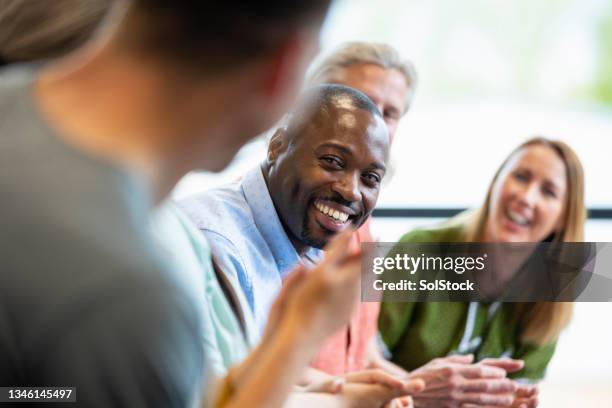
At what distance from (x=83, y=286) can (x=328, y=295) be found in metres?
0.27

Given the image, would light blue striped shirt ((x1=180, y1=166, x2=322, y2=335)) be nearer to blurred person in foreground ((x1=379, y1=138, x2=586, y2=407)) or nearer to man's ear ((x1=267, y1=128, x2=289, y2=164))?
man's ear ((x1=267, y1=128, x2=289, y2=164))

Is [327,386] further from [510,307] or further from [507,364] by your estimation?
[510,307]

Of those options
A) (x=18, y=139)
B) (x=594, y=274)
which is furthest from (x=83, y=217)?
(x=594, y=274)

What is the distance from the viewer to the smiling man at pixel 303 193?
4.50 feet

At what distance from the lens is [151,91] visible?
0.64 m

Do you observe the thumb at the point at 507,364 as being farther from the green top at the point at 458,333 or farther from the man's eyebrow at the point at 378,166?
the man's eyebrow at the point at 378,166

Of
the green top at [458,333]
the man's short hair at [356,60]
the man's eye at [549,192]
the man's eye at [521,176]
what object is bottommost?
the green top at [458,333]

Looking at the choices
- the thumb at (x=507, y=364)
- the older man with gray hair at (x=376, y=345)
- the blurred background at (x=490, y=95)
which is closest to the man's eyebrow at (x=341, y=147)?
the older man with gray hair at (x=376, y=345)

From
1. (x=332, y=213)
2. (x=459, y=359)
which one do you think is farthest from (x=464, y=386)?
(x=332, y=213)

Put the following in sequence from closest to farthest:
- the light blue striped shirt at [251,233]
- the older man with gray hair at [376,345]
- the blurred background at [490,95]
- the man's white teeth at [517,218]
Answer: the light blue striped shirt at [251,233] < the older man with gray hair at [376,345] < the man's white teeth at [517,218] < the blurred background at [490,95]

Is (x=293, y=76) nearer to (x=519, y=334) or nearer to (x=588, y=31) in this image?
(x=519, y=334)

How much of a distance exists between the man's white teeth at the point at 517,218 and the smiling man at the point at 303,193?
759 mm

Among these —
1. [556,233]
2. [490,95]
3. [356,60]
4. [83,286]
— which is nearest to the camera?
[83,286]

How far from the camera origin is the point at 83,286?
1.90 feet
